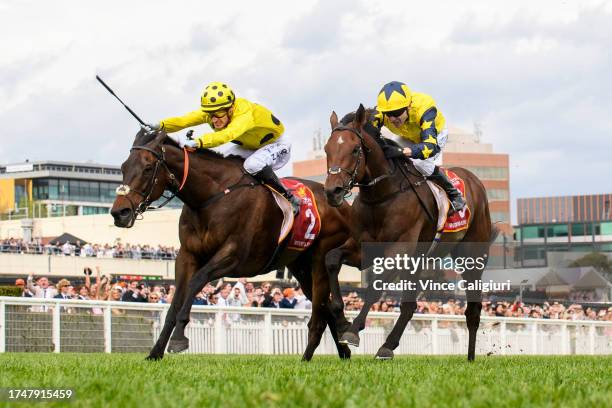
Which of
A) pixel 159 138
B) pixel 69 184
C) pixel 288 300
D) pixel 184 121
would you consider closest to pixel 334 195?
pixel 159 138

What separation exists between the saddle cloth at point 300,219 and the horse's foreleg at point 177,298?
101cm

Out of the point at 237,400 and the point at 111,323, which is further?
the point at 111,323

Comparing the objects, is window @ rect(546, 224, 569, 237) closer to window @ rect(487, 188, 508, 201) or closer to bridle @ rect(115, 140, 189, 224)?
window @ rect(487, 188, 508, 201)

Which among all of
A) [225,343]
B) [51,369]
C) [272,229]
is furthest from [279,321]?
[51,369]

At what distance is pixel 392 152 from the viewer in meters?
9.95

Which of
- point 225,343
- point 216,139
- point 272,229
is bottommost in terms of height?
point 225,343

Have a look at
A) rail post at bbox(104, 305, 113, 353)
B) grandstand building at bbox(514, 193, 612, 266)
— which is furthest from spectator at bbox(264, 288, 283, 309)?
grandstand building at bbox(514, 193, 612, 266)

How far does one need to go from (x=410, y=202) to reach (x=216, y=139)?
1821 millimetres

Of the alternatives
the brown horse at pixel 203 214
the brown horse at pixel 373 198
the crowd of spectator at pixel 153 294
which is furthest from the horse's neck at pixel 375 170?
the crowd of spectator at pixel 153 294

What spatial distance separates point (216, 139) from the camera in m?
9.81

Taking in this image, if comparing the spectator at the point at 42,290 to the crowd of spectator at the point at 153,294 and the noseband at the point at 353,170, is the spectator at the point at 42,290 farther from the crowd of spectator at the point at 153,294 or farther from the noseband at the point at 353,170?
the noseband at the point at 353,170

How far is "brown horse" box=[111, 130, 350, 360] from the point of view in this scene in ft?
30.6

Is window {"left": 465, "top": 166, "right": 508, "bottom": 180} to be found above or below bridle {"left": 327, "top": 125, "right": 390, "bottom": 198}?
above

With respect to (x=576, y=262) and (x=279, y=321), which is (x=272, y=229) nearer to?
(x=279, y=321)
